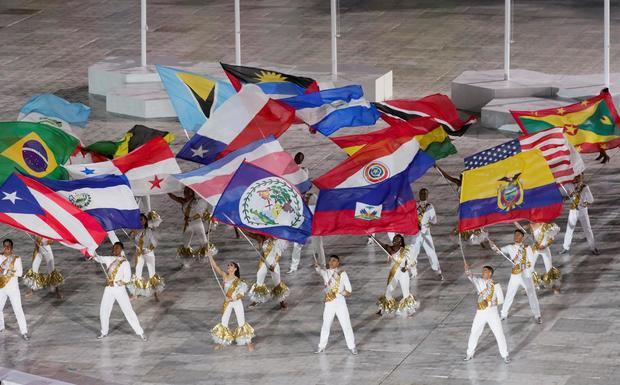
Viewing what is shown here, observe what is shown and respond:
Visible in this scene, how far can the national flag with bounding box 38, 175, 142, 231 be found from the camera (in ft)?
98.4

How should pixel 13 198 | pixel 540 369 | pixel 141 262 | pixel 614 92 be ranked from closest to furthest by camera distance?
pixel 540 369, pixel 13 198, pixel 141 262, pixel 614 92

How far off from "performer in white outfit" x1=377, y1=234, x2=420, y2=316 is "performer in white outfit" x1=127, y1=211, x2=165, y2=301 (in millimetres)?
4385

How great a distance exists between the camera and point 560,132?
32406 mm

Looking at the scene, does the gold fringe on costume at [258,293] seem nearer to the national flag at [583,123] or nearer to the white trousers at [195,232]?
the white trousers at [195,232]

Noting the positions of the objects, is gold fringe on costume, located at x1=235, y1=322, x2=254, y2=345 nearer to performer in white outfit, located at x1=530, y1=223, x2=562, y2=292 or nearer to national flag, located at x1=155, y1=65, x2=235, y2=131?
performer in white outfit, located at x1=530, y1=223, x2=562, y2=292

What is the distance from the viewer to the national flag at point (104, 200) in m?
30.0

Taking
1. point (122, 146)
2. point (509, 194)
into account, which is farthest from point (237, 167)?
point (509, 194)

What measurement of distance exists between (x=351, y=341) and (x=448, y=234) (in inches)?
274

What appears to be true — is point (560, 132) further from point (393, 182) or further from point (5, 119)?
point (5, 119)

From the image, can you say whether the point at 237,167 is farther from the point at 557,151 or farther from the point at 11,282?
Answer: the point at 557,151

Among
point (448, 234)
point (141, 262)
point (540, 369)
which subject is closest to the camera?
point (540, 369)

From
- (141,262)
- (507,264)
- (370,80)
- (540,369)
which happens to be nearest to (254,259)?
(141,262)

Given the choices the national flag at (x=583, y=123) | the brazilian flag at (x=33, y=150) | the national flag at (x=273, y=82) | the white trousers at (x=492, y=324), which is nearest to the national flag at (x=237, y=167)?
the brazilian flag at (x=33, y=150)

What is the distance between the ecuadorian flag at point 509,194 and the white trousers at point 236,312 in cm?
416
